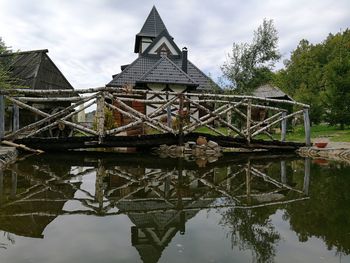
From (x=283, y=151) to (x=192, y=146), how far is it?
3390 millimetres

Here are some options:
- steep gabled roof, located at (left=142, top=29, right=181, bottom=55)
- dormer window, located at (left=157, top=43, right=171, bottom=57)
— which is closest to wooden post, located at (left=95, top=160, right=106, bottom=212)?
steep gabled roof, located at (left=142, top=29, right=181, bottom=55)

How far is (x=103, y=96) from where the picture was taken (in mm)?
8695

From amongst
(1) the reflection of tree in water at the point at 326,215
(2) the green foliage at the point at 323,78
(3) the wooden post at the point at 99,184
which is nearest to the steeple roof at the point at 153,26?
(2) the green foliage at the point at 323,78

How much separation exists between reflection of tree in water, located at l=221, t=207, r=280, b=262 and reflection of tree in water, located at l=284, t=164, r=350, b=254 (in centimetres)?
25

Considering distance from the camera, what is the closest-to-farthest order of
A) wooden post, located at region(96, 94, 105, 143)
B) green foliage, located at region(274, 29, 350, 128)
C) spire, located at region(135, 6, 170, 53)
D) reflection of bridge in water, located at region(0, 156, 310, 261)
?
reflection of bridge in water, located at region(0, 156, 310, 261), wooden post, located at region(96, 94, 105, 143), green foliage, located at region(274, 29, 350, 128), spire, located at region(135, 6, 170, 53)

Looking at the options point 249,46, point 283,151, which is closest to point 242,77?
point 249,46

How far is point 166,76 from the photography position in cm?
1934

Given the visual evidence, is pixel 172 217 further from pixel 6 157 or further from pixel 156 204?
pixel 6 157

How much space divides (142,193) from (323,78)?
36.0 meters

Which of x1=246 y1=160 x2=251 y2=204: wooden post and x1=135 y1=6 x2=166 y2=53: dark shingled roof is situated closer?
x1=246 y1=160 x2=251 y2=204: wooden post

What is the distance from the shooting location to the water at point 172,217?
2.48 m

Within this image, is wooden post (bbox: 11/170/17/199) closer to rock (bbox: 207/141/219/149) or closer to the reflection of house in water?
the reflection of house in water

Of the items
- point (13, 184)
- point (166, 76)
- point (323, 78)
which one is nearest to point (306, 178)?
point (13, 184)

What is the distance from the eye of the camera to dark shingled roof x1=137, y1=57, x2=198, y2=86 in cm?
1902
